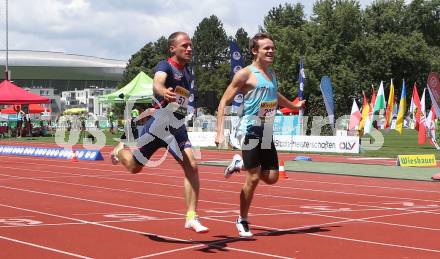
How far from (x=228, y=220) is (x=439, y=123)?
19023 mm

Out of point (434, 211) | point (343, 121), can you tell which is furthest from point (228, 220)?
point (343, 121)

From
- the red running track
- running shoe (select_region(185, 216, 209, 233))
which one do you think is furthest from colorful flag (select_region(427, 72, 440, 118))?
running shoe (select_region(185, 216, 209, 233))

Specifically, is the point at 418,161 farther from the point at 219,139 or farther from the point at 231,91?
the point at 219,139

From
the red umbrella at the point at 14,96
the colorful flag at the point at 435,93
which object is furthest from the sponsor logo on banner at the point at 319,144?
the red umbrella at the point at 14,96

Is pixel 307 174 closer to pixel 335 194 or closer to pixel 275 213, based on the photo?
pixel 335 194

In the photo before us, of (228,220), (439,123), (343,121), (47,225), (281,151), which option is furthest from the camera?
(343,121)

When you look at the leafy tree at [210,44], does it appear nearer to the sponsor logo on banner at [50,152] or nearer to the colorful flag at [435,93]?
the sponsor logo on banner at [50,152]

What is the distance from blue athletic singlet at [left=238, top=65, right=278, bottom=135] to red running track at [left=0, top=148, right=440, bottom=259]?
123cm

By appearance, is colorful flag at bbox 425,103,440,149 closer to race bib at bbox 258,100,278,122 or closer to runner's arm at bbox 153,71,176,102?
race bib at bbox 258,100,278,122

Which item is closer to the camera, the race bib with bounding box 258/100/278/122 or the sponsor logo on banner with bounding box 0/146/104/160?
the race bib with bounding box 258/100/278/122

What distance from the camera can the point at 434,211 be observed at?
10.3 m

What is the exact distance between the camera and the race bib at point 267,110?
298 inches

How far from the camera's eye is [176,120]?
7.32m

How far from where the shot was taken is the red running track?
6.75 meters
